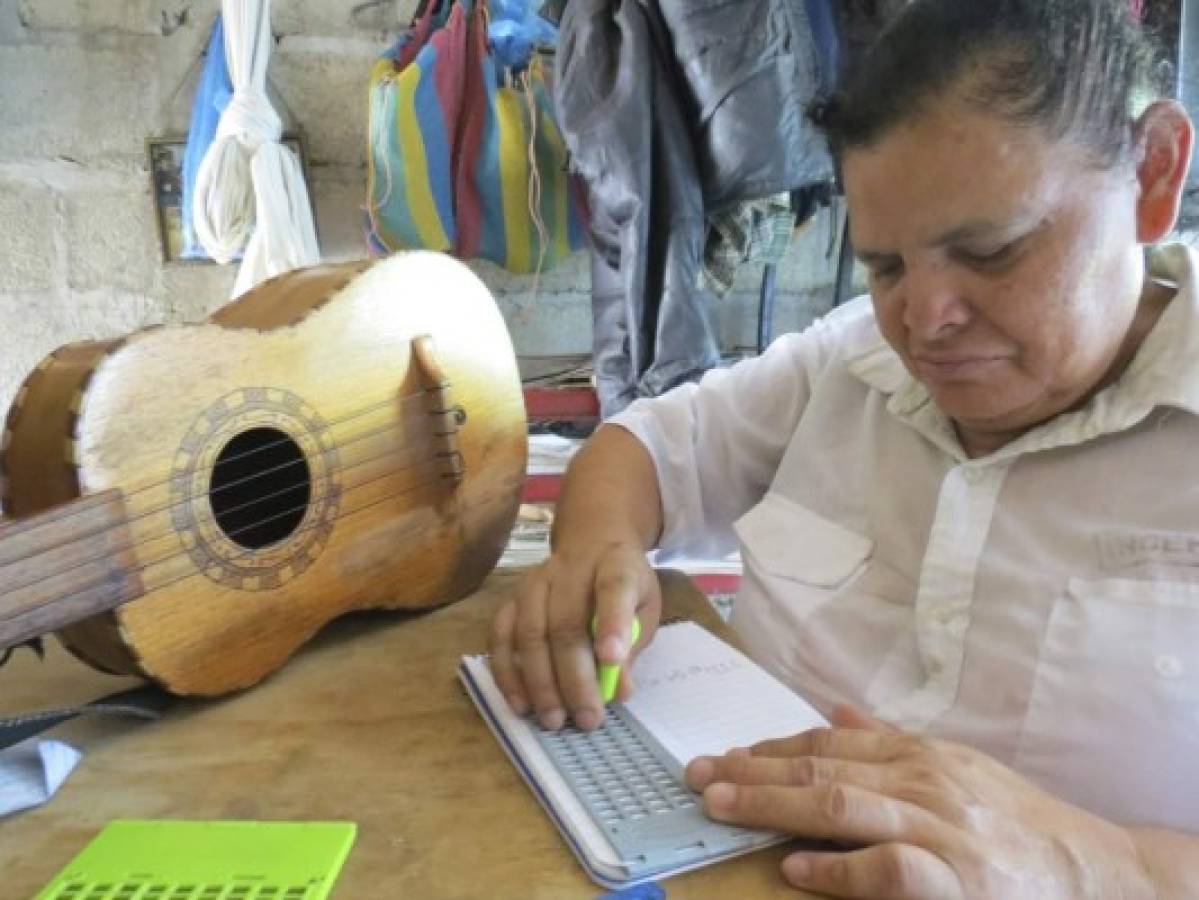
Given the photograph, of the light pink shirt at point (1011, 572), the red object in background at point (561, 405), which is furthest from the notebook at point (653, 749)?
the red object in background at point (561, 405)

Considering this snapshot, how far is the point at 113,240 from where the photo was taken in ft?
5.27

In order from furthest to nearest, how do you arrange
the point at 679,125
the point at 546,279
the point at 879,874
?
the point at 546,279 → the point at 679,125 → the point at 879,874

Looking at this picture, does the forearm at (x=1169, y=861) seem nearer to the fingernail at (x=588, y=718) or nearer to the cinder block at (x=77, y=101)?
the fingernail at (x=588, y=718)

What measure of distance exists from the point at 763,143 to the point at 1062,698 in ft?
2.85

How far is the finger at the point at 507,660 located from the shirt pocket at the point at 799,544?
0.80 feet

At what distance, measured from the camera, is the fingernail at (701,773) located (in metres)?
0.51

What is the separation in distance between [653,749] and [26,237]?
4.87 feet

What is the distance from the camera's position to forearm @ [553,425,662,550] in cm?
81

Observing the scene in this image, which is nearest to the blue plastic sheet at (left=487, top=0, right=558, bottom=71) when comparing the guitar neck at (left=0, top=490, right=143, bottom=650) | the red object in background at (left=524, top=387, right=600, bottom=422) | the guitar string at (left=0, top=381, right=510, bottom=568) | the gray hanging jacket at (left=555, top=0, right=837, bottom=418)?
the gray hanging jacket at (left=555, top=0, right=837, bottom=418)

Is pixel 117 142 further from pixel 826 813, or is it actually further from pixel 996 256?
pixel 826 813

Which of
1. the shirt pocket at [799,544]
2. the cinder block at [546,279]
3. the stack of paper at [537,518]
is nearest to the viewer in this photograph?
the shirt pocket at [799,544]

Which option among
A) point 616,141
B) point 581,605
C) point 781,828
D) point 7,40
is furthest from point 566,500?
point 7,40

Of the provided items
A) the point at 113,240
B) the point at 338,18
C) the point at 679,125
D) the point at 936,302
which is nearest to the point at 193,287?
the point at 113,240

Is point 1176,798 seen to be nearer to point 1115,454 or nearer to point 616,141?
point 1115,454
